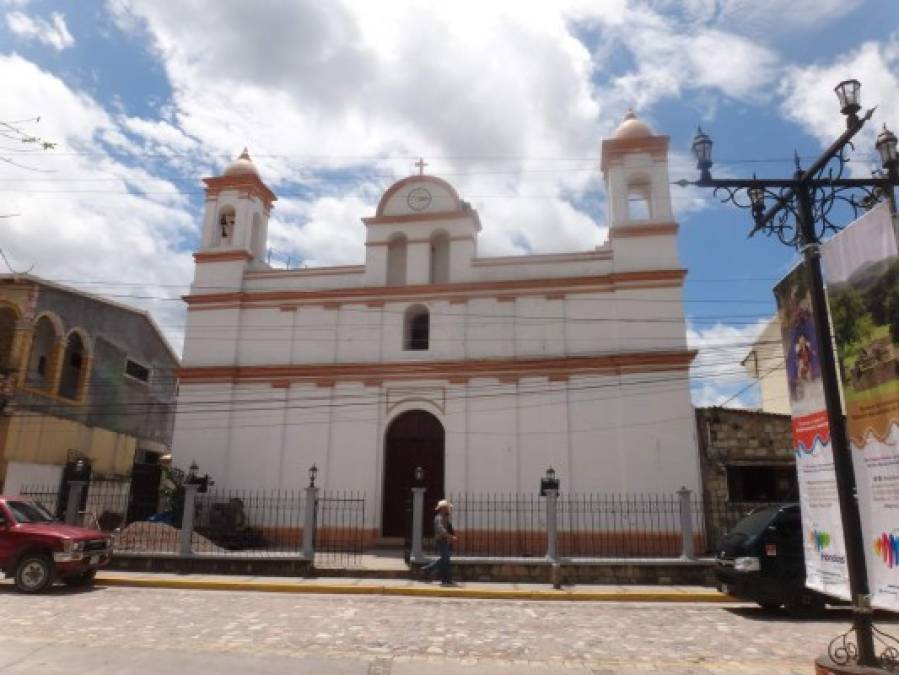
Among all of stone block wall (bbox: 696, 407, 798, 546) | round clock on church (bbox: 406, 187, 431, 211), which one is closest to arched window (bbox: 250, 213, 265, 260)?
round clock on church (bbox: 406, 187, 431, 211)

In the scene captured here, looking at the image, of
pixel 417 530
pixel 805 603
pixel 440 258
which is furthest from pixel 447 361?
pixel 805 603

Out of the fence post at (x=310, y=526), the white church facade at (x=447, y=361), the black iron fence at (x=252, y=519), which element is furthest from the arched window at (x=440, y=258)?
the fence post at (x=310, y=526)

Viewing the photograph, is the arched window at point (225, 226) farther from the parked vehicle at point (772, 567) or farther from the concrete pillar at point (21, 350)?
the parked vehicle at point (772, 567)

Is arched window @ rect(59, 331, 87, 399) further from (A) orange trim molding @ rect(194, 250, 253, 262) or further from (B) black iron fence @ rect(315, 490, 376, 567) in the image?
(B) black iron fence @ rect(315, 490, 376, 567)

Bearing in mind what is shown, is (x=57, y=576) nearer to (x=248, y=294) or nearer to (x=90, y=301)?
(x=248, y=294)

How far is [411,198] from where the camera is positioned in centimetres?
2081

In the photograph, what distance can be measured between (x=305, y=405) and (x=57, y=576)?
28.6 ft

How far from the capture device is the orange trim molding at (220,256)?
21212 mm

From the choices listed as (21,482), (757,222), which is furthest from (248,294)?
(757,222)

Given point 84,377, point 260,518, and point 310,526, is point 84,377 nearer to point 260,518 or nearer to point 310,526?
point 260,518

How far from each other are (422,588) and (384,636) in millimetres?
4322

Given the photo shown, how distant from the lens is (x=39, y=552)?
37.1 ft

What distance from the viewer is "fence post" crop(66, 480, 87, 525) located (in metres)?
14.8

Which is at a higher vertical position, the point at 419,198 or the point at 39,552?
the point at 419,198
